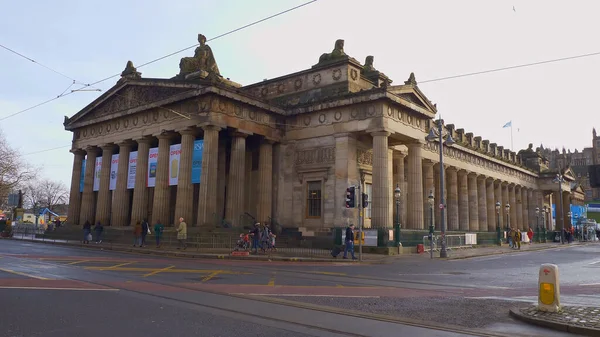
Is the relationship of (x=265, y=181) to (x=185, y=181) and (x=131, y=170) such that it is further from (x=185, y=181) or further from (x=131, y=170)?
(x=131, y=170)

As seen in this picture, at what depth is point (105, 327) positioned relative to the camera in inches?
260

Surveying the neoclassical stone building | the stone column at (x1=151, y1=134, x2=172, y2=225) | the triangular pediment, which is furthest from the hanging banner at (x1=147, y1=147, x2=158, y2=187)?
the triangular pediment

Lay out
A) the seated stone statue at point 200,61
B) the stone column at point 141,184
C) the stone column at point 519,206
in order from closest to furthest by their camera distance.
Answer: the stone column at point 141,184 → the seated stone statue at point 200,61 → the stone column at point 519,206

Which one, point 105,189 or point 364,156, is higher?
point 364,156

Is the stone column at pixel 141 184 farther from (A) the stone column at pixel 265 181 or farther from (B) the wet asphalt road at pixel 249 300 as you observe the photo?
(B) the wet asphalt road at pixel 249 300

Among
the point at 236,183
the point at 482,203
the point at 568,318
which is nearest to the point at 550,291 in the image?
the point at 568,318

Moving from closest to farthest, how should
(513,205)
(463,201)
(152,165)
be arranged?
(152,165)
(463,201)
(513,205)

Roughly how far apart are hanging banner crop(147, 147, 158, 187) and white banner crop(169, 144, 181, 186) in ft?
5.88

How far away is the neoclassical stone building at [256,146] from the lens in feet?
96.5

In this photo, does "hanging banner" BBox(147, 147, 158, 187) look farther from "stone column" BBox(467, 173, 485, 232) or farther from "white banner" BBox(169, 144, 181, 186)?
"stone column" BBox(467, 173, 485, 232)

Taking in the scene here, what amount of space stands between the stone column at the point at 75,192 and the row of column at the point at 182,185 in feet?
1.29

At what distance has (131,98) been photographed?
3522 cm

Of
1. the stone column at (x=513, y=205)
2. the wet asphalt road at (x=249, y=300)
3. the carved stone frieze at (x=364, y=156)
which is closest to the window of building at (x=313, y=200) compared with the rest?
the carved stone frieze at (x=364, y=156)

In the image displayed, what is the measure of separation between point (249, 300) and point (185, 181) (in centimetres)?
2180
